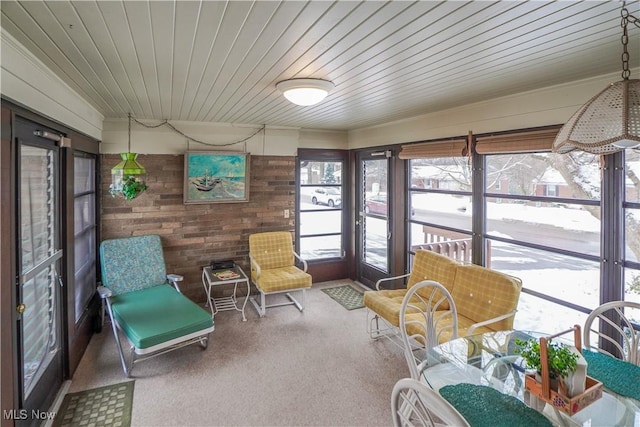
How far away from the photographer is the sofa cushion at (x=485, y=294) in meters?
2.79

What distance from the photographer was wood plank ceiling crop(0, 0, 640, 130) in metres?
1.48

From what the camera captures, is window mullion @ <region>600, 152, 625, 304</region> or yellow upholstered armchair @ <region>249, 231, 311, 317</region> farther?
yellow upholstered armchair @ <region>249, 231, 311, 317</region>

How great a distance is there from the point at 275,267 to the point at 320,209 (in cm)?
121

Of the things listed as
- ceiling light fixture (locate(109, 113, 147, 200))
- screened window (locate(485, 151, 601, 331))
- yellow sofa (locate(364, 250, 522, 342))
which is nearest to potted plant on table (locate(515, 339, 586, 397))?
yellow sofa (locate(364, 250, 522, 342))

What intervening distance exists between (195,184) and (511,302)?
372 centimetres

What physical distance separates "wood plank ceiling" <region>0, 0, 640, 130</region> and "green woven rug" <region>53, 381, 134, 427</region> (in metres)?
2.33

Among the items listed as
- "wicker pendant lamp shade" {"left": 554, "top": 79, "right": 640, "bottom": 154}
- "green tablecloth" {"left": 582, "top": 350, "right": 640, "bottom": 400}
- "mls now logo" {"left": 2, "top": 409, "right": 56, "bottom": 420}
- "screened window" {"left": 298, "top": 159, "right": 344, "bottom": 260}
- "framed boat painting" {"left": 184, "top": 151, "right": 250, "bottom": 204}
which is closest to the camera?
"wicker pendant lamp shade" {"left": 554, "top": 79, "right": 640, "bottom": 154}

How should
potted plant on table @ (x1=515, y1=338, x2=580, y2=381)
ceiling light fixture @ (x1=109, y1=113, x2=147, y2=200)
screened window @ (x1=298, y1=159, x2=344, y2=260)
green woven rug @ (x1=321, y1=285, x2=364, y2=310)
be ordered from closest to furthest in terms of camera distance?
potted plant on table @ (x1=515, y1=338, x2=580, y2=381) → ceiling light fixture @ (x1=109, y1=113, x2=147, y2=200) → green woven rug @ (x1=321, y1=285, x2=364, y2=310) → screened window @ (x1=298, y1=159, x2=344, y2=260)

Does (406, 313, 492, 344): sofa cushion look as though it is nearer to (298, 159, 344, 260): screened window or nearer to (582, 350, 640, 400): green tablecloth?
(582, 350, 640, 400): green tablecloth

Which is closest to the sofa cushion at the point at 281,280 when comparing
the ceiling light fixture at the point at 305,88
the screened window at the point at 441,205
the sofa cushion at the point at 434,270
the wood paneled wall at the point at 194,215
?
the wood paneled wall at the point at 194,215

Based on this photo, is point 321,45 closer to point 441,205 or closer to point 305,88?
point 305,88

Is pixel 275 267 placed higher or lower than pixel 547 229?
lower

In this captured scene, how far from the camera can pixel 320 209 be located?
5516 millimetres

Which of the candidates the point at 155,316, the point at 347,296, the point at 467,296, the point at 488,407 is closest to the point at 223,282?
the point at 155,316
